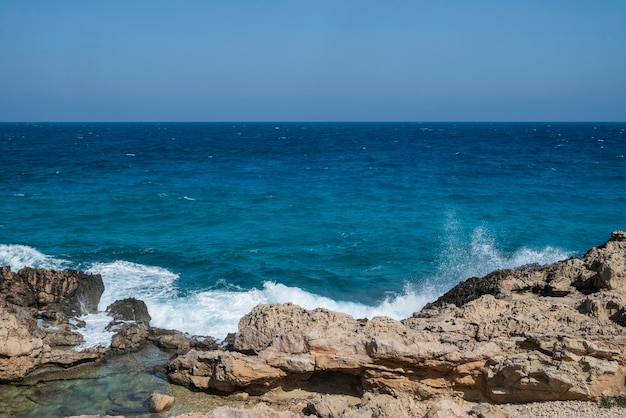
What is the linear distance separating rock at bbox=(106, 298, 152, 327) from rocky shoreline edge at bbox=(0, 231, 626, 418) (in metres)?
3.86

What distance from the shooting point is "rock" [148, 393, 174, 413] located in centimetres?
1404

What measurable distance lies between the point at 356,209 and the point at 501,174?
24.5 m

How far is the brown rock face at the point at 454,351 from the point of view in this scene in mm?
11984

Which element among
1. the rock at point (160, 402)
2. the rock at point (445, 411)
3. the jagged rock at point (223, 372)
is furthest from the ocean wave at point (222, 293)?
the rock at point (445, 411)

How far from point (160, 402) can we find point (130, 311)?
7556mm

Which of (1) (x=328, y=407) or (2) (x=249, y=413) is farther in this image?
(1) (x=328, y=407)

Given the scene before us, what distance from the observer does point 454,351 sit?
499 inches

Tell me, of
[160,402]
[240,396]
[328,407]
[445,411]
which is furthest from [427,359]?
[160,402]

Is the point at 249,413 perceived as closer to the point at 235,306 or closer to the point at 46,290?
the point at 235,306

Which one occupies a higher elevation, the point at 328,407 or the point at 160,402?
the point at 328,407

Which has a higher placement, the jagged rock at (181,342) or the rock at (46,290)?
the rock at (46,290)

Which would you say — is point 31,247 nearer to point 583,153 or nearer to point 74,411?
point 74,411

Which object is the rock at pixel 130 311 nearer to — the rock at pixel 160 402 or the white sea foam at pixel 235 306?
the white sea foam at pixel 235 306

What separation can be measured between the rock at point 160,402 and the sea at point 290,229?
545 cm
